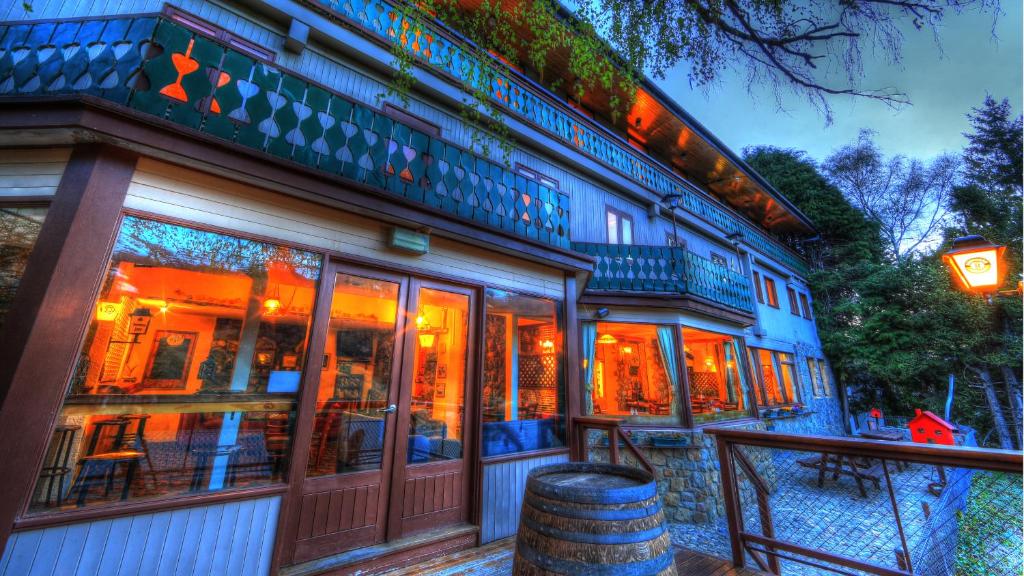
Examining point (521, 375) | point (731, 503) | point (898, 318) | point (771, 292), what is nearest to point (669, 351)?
point (521, 375)

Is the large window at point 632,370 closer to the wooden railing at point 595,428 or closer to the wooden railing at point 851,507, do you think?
the wooden railing at point 851,507

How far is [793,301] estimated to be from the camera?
15773mm

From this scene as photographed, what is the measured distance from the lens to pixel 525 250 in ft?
14.7

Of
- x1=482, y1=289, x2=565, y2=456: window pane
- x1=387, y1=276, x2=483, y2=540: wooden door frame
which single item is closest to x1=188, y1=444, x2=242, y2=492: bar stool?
x1=387, y1=276, x2=483, y2=540: wooden door frame

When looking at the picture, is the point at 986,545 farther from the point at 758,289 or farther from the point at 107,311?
the point at 107,311

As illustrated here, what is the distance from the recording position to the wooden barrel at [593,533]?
5.97ft

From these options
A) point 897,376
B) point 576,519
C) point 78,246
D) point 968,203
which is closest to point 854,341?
point 897,376

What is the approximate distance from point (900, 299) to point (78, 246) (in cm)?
2259

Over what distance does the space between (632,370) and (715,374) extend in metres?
2.07

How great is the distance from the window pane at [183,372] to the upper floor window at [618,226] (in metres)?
7.33

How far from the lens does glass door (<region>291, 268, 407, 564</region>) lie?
9.93 feet

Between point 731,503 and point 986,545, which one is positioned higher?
point 731,503

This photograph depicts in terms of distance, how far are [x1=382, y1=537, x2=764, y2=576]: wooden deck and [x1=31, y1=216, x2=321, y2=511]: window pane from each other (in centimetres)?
147

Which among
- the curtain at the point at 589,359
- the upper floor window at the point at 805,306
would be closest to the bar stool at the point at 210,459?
the curtain at the point at 589,359
